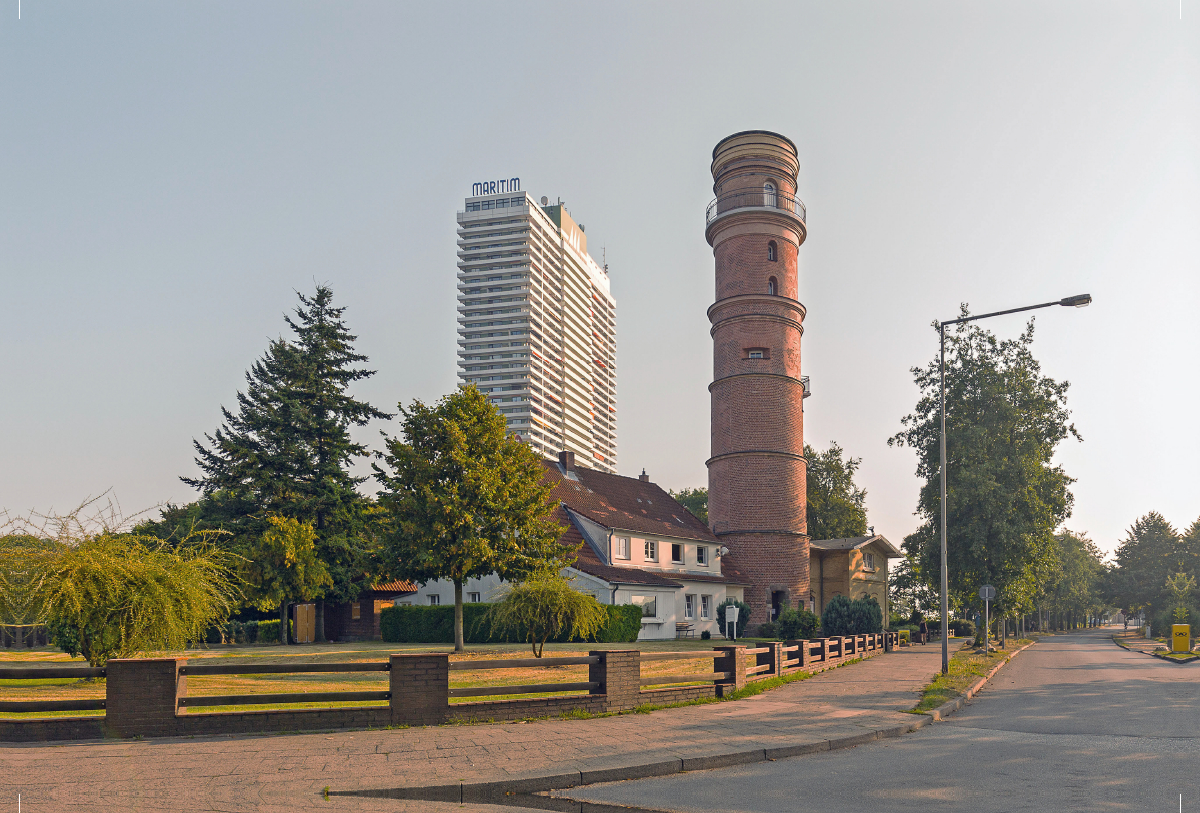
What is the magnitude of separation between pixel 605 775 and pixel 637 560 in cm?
3496

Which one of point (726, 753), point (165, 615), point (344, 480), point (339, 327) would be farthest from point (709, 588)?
point (726, 753)

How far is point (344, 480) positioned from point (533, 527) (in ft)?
61.7

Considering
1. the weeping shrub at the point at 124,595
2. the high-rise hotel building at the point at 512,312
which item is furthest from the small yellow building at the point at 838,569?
the high-rise hotel building at the point at 512,312

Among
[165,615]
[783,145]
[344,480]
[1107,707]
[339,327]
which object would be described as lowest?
[1107,707]

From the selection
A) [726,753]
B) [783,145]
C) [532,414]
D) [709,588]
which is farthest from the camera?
[532,414]

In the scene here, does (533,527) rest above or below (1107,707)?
above

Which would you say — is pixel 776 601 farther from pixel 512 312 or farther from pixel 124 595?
pixel 512 312

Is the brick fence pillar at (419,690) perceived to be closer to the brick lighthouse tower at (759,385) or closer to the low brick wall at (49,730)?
the low brick wall at (49,730)

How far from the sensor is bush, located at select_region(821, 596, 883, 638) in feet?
123

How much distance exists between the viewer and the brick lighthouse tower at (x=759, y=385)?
45812 mm

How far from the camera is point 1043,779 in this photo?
9219mm

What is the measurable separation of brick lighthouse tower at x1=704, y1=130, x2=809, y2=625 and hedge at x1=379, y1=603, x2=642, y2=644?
10868 mm

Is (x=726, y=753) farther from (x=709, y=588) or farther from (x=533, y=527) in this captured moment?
(x=709, y=588)

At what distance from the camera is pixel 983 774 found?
9508 millimetres
